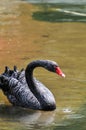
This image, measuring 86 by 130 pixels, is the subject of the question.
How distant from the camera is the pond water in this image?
27.5ft

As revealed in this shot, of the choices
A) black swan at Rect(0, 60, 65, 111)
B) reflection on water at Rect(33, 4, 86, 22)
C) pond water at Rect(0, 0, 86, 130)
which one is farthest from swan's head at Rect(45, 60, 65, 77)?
reflection on water at Rect(33, 4, 86, 22)

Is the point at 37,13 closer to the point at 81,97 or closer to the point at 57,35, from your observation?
the point at 57,35

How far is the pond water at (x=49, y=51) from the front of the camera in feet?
27.5

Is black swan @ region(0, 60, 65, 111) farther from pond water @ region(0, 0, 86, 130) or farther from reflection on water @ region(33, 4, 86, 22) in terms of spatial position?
reflection on water @ region(33, 4, 86, 22)

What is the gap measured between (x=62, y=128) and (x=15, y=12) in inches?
393

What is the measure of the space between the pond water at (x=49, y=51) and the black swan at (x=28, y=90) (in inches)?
4.5

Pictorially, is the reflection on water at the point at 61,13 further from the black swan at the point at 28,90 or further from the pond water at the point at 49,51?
the black swan at the point at 28,90

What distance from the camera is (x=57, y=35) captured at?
14250 mm

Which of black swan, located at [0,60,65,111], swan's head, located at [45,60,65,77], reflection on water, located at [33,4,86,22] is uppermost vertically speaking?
swan's head, located at [45,60,65,77]

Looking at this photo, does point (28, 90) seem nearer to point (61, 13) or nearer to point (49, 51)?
point (49, 51)

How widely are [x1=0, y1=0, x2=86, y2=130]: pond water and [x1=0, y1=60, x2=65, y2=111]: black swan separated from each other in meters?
0.11

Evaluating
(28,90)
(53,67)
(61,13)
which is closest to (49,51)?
(28,90)

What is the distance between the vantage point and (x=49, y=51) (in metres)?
12.6

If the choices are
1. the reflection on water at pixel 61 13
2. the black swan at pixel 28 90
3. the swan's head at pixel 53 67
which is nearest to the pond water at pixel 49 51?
the reflection on water at pixel 61 13
